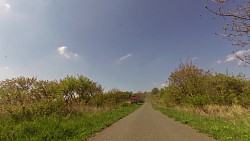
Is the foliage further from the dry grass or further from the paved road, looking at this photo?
the paved road

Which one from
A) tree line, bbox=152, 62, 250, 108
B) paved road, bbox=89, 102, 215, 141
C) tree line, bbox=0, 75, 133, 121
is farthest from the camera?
tree line, bbox=152, 62, 250, 108

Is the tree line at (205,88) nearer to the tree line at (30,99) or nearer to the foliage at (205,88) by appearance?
the foliage at (205,88)

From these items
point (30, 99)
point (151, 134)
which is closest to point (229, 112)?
point (151, 134)

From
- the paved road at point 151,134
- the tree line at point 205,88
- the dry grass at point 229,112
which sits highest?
the tree line at point 205,88

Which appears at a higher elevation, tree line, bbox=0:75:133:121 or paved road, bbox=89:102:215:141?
tree line, bbox=0:75:133:121

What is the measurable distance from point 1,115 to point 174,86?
27905 millimetres

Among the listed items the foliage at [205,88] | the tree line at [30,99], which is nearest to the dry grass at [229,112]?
the foliage at [205,88]

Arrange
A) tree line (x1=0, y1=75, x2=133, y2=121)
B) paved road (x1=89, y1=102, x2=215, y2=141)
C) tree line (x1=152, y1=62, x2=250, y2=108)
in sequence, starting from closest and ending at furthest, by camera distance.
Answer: paved road (x1=89, y1=102, x2=215, y2=141)
tree line (x1=0, y1=75, x2=133, y2=121)
tree line (x1=152, y1=62, x2=250, y2=108)

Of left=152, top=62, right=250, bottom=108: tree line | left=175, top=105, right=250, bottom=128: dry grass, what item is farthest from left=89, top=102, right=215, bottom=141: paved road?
left=152, top=62, right=250, bottom=108: tree line

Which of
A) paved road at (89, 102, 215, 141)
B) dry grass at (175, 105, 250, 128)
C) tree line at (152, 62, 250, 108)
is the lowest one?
paved road at (89, 102, 215, 141)

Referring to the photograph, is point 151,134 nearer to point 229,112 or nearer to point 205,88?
point 229,112

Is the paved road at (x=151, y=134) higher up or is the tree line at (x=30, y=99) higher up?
the tree line at (x=30, y=99)

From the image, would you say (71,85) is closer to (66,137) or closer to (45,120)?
(45,120)

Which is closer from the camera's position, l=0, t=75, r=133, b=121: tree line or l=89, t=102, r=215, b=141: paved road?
l=89, t=102, r=215, b=141: paved road
